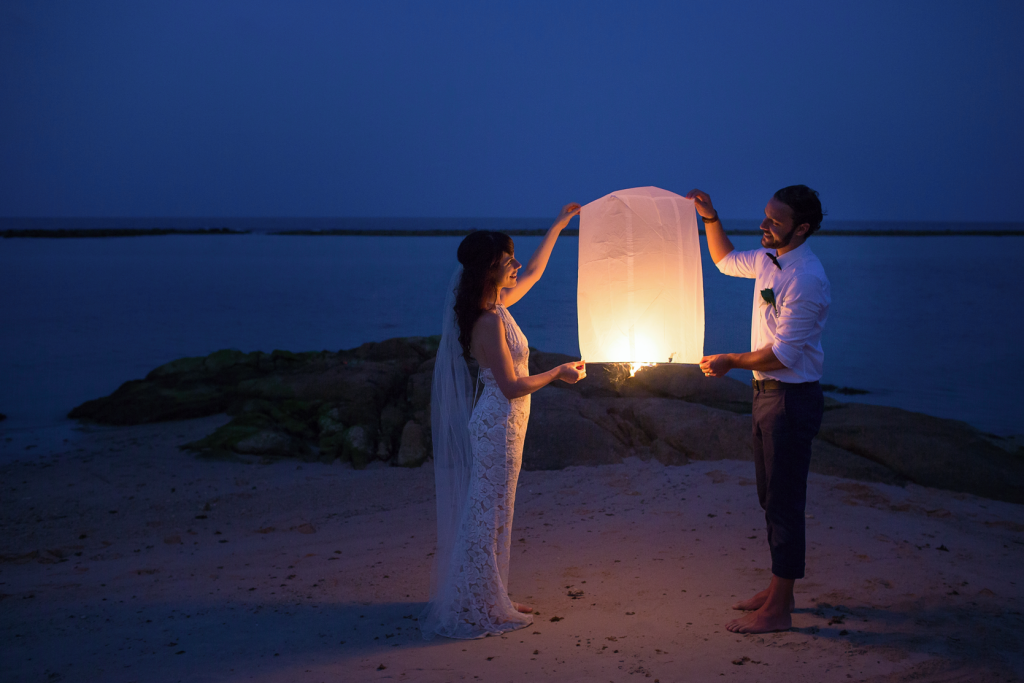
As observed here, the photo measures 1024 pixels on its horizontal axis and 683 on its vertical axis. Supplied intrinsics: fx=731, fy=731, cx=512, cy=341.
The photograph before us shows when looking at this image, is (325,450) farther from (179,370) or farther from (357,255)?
(357,255)

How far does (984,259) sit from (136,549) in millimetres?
36037

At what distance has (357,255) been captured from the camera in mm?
37594

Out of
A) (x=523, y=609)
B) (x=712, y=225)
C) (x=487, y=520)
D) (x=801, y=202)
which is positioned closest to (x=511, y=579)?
(x=523, y=609)

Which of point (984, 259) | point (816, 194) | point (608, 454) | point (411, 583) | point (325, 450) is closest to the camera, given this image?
Result: point (816, 194)

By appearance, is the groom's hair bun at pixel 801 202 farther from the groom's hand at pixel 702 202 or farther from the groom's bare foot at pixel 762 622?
the groom's bare foot at pixel 762 622

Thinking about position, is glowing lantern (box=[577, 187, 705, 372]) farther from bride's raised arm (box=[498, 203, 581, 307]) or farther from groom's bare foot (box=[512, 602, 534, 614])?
groom's bare foot (box=[512, 602, 534, 614])

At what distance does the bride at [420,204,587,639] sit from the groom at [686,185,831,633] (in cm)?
81

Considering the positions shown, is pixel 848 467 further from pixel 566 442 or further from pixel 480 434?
pixel 480 434

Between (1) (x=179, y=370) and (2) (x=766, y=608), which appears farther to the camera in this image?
(1) (x=179, y=370)

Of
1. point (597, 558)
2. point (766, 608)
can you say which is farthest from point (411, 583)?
point (766, 608)

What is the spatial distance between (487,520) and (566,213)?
1.52 metres

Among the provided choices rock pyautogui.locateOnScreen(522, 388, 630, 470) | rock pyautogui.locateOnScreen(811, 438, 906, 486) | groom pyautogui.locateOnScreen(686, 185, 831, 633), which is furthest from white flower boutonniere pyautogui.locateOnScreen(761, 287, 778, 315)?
rock pyautogui.locateOnScreen(522, 388, 630, 470)

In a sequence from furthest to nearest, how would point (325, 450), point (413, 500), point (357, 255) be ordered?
1. point (357, 255)
2. point (325, 450)
3. point (413, 500)

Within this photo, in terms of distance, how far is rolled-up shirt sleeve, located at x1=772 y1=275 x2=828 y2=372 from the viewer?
3.02 m
